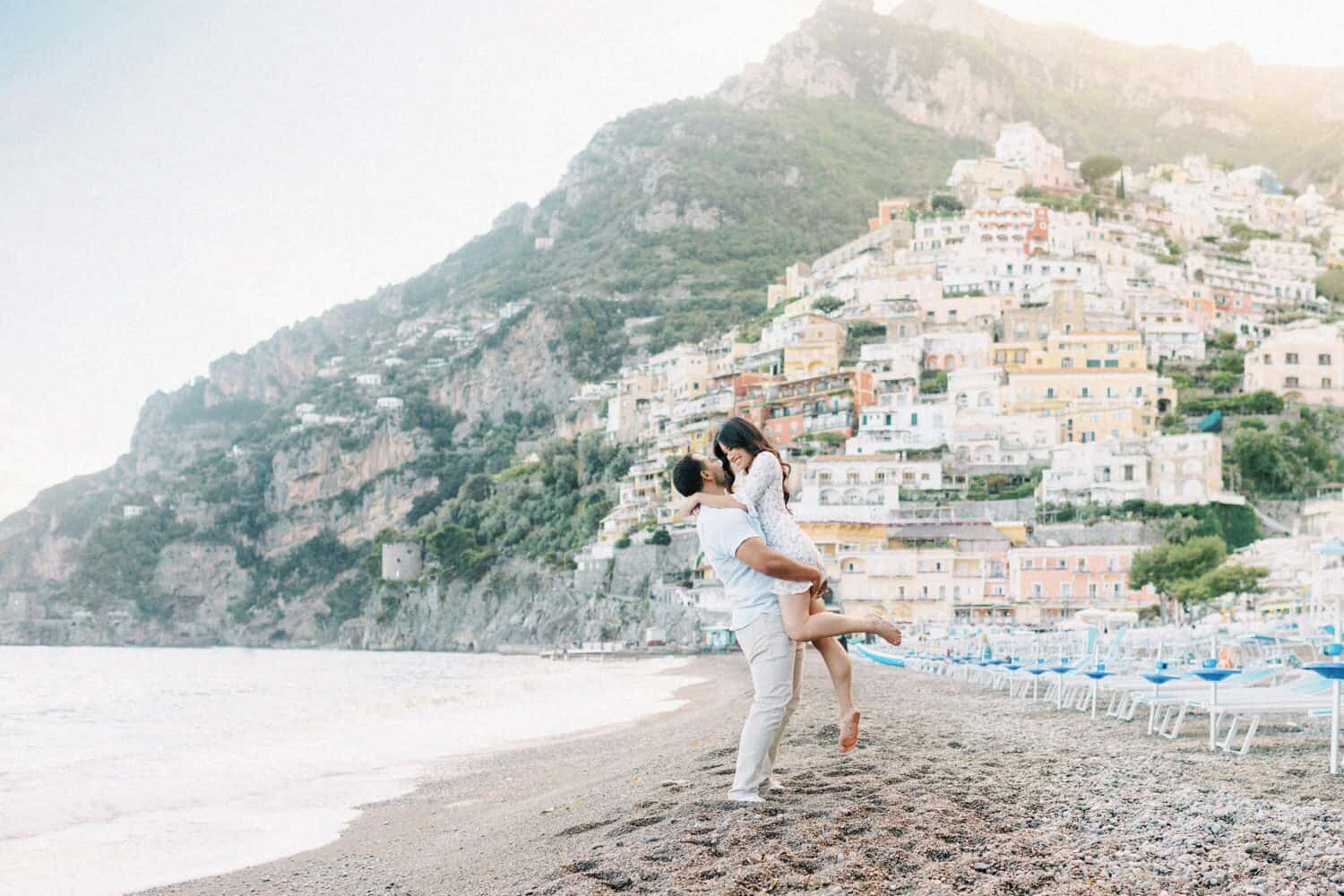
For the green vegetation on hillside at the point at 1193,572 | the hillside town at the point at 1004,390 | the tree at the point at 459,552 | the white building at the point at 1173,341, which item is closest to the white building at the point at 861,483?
the hillside town at the point at 1004,390

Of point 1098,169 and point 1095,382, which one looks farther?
point 1098,169

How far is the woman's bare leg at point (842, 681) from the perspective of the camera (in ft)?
16.1

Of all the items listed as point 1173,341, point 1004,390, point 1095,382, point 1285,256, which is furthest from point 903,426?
point 1285,256

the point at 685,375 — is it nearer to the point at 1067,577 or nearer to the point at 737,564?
the point at 1067,577

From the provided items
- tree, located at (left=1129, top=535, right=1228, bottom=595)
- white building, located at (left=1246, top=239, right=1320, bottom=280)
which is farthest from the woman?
white building, located at (left=1246, top=239, right=1320, bottom=280)

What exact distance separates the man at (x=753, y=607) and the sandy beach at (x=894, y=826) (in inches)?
13.4

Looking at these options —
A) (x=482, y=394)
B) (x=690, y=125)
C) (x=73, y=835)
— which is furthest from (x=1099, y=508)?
(x=690, y=125)

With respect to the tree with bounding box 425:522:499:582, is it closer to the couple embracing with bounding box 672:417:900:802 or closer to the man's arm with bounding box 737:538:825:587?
the couple embracing with bounding box 672:417:900:802

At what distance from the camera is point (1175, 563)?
4181cm

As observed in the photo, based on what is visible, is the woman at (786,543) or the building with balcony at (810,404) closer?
the woman at (786,543)

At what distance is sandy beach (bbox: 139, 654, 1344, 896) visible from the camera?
3.92 meters

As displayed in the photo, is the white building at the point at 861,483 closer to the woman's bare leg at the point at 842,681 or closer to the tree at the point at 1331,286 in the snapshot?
the woman's bare leg at the point at 842,681

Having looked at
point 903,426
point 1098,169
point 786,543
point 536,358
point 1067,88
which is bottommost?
point 786,543

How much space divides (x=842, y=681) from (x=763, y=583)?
0.52 meters
